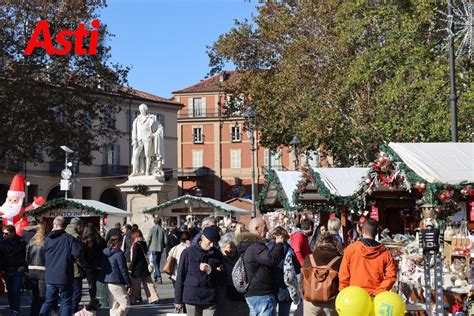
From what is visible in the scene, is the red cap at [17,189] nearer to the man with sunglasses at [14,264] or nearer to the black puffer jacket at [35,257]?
the man with sunglasses at [14,264]

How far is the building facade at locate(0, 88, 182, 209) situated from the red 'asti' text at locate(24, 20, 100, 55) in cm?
1784

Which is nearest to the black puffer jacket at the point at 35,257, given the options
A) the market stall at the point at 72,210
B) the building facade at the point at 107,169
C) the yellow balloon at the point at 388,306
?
the yellow balloon at the point at 388,306

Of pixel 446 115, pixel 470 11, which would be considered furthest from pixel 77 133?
pixel 470 11

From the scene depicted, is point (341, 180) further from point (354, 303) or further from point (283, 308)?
point (354, 303)

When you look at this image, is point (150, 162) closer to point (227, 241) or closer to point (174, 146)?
point (227, 241)

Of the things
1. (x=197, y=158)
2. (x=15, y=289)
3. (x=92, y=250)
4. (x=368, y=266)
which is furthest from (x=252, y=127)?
(x=197, y=158)

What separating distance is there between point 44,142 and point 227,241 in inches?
1281

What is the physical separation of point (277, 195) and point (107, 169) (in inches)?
1919

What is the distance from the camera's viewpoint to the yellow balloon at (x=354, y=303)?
325 inches

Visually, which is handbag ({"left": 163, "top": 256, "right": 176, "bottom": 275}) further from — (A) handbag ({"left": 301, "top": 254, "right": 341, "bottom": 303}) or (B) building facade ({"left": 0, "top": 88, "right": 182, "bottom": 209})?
(B) building facade ({"left": 0, "top": 88, "right": 182, "bottom": 209})

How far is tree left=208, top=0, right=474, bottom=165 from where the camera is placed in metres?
28.5

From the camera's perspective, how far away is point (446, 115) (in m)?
27.9

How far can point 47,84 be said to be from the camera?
135 feet

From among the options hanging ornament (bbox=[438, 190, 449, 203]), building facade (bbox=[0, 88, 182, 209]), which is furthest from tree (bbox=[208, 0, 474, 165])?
building facade (bbox=[0, 88, 182, 209])
